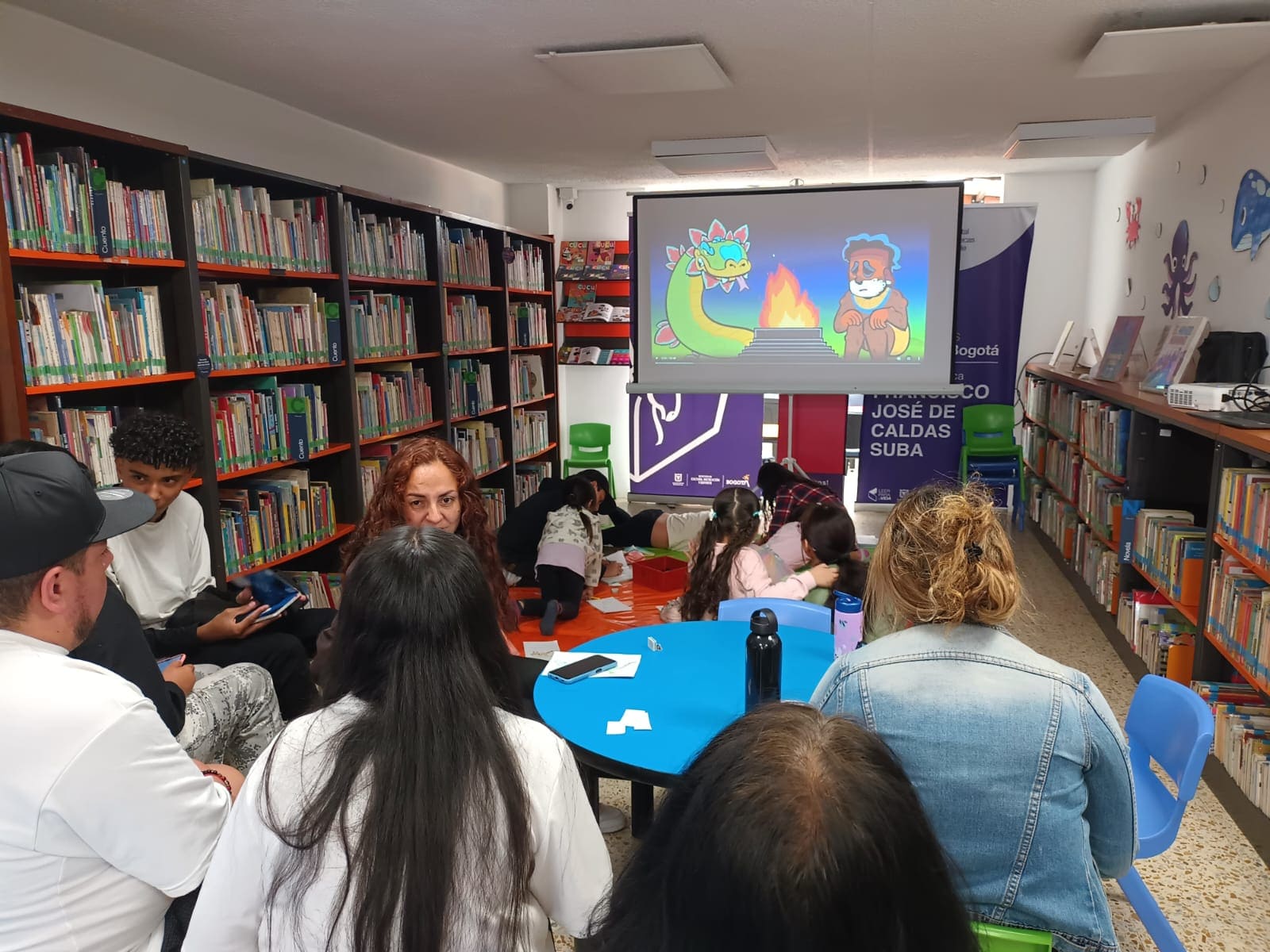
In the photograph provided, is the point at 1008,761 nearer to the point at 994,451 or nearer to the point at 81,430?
the point at 81,430

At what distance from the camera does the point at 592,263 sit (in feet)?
24.0

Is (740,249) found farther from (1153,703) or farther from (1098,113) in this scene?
(1153,703)

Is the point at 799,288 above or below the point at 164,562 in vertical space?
above

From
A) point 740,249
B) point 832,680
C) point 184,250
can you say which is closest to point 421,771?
Result: point 832,680

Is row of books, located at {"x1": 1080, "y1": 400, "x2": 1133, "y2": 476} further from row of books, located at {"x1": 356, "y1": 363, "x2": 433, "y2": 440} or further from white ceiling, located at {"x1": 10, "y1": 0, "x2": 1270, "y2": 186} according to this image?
row of books, located at {"x1": 356, "y1": 363, "x2": 433, "y2": 440}

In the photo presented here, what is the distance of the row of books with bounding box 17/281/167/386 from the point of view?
2.58m

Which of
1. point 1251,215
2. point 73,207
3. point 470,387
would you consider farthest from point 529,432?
point 1251,215

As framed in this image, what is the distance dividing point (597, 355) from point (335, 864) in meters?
6.51

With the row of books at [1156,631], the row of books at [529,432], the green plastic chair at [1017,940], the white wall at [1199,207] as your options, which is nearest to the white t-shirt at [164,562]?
the green plastic chair at [1017,940]

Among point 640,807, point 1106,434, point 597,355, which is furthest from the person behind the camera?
point 597,355

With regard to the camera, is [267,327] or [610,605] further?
[610,605]

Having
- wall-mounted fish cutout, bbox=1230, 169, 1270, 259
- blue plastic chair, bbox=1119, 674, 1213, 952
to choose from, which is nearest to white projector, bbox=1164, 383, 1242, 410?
wall-mounted fish cutout, bbox=1230, 169, 1270, 259

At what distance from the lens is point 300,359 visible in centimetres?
385

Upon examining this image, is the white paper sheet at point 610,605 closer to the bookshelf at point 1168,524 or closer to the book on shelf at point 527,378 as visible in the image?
the book on shelf at point 527,378
